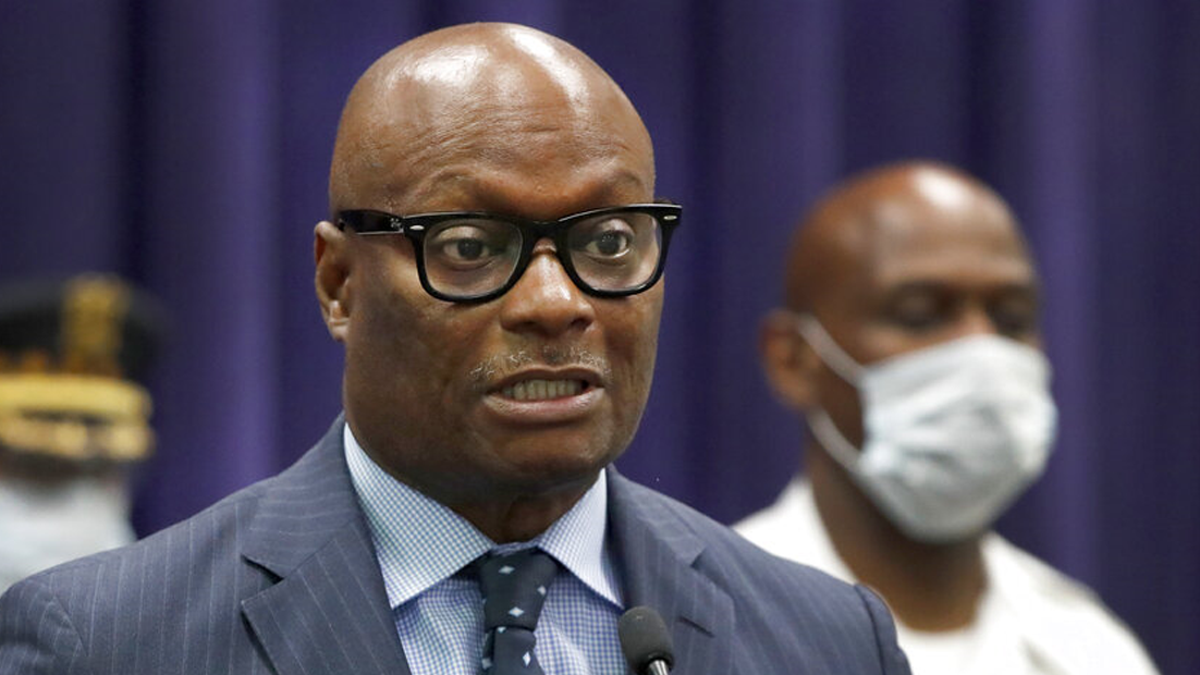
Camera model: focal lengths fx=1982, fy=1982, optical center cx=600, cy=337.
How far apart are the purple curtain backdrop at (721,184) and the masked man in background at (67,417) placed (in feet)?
0.23

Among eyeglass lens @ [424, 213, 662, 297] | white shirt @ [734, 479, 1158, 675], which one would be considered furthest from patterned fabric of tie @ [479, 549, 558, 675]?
white shirt @ [734, 479, 1158, 675]

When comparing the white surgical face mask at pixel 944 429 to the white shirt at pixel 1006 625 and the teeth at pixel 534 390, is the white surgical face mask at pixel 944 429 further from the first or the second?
the teeth at pixel 534 390

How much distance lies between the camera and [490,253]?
1.71 m

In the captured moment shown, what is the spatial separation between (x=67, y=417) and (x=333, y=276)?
179 cm

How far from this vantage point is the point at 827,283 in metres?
3.61

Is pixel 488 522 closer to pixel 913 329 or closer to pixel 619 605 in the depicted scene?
pixel 619 605

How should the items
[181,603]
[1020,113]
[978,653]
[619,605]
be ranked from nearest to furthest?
[181,603]
[619,605]
[978,653]
[1020,113]

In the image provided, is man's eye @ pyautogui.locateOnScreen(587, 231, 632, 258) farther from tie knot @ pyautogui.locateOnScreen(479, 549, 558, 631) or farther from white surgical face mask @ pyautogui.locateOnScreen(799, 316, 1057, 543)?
white surgical face mask @ pyautogui.locateOnScreen(799, 316, 1057, 543)

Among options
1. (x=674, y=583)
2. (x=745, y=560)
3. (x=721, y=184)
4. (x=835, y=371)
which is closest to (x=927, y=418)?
(x=835, y=371)

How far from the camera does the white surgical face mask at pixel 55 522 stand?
3426mm

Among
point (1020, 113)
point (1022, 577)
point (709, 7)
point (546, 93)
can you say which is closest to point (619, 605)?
point (546, 93)

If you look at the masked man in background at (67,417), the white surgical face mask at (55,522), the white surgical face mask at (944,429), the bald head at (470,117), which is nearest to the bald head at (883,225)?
the white surgical face mask at (944,429)

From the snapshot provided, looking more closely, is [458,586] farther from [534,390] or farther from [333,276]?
[333,276]

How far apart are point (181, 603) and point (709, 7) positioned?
2784 mm
